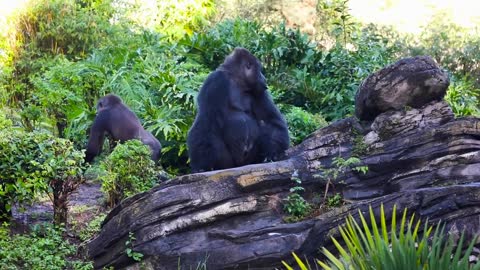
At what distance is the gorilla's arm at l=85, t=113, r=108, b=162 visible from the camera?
32.6 ft

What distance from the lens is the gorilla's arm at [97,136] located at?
993 cm

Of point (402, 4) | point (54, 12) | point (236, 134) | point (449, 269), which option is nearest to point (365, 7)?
point (402, 4)

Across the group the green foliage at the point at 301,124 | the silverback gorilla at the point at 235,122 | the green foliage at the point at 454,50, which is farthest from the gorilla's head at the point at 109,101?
the green foliage at the point at 454,50

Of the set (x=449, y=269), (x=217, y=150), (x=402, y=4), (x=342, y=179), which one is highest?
(x=402, y=4)

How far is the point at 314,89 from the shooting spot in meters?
12.1

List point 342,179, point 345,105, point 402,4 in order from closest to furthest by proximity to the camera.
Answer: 1. point 342,179
2. point 345,105
3. point 402,4

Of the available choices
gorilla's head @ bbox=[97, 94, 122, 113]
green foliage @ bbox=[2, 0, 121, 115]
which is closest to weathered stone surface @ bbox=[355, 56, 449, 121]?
gorilla's head @ bbox=[97, 94, 122, 113]

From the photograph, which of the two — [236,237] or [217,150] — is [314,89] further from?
[236,237]

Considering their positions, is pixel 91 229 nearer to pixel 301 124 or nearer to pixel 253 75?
pixel 253 75

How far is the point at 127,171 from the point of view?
7191 millimetres

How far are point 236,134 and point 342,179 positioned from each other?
1.33m

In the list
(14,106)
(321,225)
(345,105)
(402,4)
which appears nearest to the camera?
(321,225)

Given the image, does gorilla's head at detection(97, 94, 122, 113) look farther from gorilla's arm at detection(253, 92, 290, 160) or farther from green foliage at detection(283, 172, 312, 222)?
green foliage at detection(283, 172, 312, 222)

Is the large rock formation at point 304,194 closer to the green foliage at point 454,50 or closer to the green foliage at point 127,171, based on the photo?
the green foliage at point 127,171
